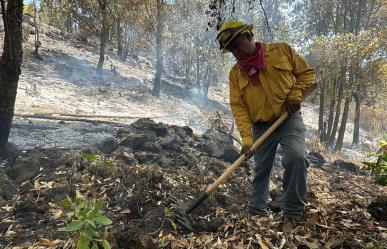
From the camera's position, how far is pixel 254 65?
3566 mm

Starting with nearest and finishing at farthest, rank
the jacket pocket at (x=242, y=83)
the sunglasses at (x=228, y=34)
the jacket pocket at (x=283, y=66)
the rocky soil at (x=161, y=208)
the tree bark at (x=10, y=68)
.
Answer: the rocky soil at (x=161, y=208) → the sunglasses at (x=228, y=34) → the jacket pocket at (x=283, y=66) → the jacket pocket at (x=242, y=83) → the tree bark at (x=10, y=68)

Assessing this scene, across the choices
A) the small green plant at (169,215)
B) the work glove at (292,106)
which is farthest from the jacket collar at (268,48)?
the small green plant at (169,215)

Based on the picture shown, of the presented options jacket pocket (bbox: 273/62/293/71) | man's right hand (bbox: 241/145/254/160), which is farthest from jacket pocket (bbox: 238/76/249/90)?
man's right hand (bbox: 241/145/254/160)

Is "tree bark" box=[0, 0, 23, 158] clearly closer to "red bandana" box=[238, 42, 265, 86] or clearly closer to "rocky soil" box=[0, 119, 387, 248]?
"rocky soil" box=[0, 119, 387, 248]

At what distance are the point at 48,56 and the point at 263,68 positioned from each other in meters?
20.2

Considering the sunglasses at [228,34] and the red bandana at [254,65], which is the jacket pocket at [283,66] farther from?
the sunglasses at [228,34]

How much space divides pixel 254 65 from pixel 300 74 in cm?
47

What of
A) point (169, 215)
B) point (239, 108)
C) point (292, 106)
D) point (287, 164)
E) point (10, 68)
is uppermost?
point (292, 106)

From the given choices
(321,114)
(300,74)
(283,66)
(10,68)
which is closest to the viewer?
(283,66)

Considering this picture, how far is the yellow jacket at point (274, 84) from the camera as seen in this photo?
3566 millimetres

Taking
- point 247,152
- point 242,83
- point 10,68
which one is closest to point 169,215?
point 247,152

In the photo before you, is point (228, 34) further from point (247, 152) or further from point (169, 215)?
point (169, 215)

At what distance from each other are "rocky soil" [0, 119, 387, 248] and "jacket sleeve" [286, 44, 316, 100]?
115 cm

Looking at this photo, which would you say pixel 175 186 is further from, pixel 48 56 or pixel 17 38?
pixel 48 56
